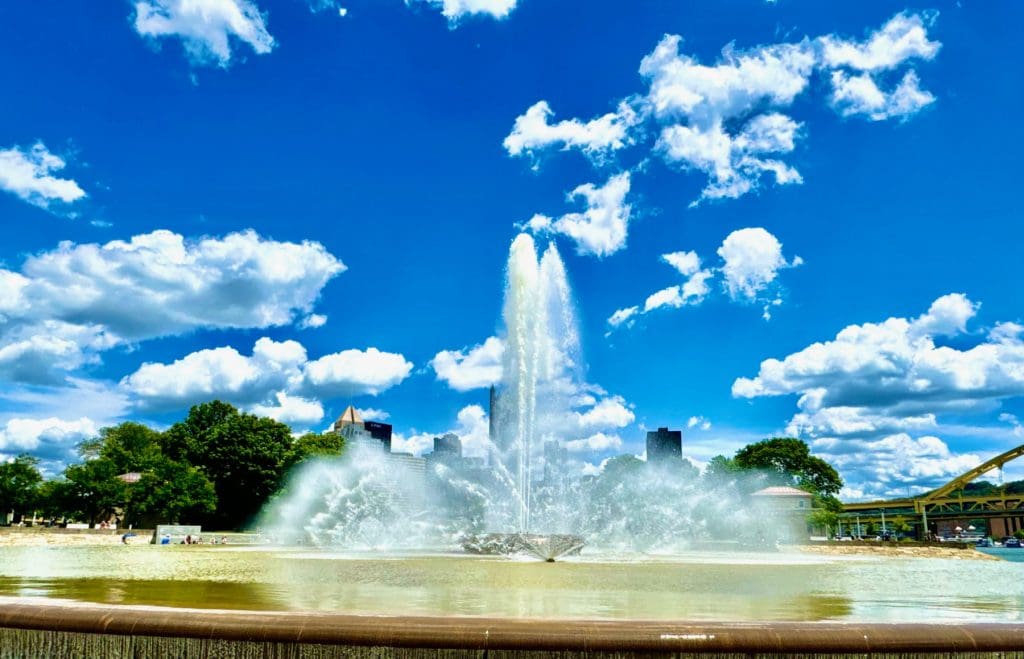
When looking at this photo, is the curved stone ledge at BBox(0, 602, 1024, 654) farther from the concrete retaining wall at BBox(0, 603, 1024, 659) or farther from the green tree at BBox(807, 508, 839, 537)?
the green tree at BBox(807, 508, 839, 537)

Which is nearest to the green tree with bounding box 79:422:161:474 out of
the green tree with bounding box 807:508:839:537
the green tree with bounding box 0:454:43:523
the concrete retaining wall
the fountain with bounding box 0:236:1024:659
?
the green tree with bounding box 0:454:43:523

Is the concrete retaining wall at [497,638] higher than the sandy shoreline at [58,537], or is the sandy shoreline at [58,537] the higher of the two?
the concrete retaining wall at [497,638]

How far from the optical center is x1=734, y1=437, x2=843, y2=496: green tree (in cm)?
9838

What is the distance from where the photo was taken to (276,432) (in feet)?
270

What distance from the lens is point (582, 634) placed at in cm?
776

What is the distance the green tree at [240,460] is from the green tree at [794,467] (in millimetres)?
56677

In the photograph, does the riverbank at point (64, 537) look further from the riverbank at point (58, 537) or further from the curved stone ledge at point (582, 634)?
the curved stone ledge at point (582, 634)

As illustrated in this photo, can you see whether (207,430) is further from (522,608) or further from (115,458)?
(522,608)

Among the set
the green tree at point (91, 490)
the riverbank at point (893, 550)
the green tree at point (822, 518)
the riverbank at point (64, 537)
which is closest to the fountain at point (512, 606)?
the riverbank at point (64, 537)

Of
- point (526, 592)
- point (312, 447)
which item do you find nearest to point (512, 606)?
point (526, 592)

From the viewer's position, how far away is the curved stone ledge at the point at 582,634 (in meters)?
7.73

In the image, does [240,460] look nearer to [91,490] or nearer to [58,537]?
[91,490]

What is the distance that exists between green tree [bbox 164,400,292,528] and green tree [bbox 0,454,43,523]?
44.1ft

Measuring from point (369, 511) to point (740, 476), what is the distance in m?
54.7
